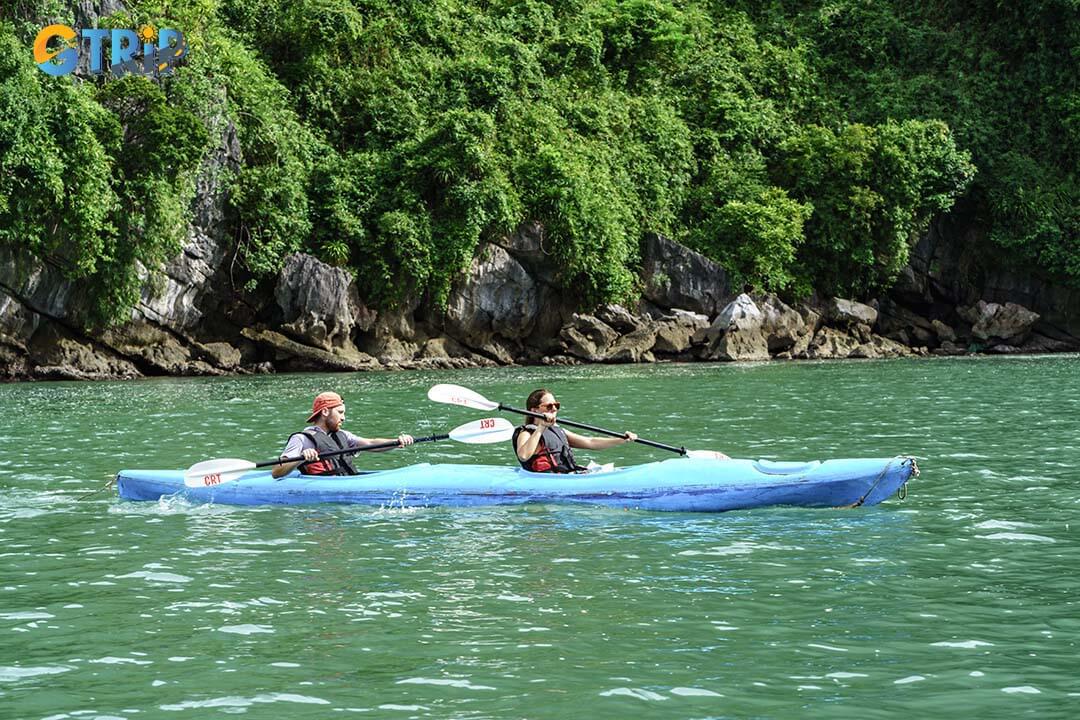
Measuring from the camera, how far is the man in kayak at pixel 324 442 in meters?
9.66

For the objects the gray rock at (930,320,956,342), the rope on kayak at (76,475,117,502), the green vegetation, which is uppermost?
the green vegetation

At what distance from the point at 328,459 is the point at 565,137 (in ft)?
90.0

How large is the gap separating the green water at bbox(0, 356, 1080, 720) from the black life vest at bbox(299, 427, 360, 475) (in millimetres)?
673

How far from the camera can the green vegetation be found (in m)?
26.4

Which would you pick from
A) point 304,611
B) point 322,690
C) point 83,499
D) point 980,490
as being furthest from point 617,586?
point 83,499

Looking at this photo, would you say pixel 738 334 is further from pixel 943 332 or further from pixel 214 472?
pixel 214 472

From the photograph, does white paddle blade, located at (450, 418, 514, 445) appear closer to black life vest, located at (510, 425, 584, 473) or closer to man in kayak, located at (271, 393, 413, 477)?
black life vest, located at (510, 425, 584, 473)

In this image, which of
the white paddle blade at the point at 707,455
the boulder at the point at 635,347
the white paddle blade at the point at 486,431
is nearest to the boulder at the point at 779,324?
the boulder at the point at 635,347

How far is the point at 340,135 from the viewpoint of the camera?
3397 cm

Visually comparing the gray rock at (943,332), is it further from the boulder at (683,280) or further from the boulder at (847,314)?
the boulder at (683,280)

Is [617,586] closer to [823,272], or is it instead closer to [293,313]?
[293,313]

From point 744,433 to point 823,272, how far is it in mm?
24294

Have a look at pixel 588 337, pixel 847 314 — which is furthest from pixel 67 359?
pixel 847 314

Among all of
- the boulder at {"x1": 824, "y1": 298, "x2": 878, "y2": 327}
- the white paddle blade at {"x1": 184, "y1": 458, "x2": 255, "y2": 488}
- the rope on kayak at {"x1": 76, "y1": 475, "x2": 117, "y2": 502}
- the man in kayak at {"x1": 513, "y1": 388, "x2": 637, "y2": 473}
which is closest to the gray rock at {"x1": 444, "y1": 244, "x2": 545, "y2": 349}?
the boulder at {"x1": 824, "y1": 298, "x2": 878, "y2": 327}
